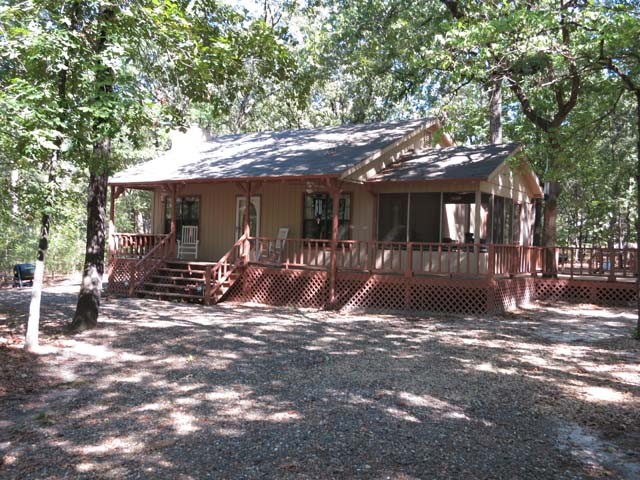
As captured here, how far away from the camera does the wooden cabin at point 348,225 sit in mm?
13039

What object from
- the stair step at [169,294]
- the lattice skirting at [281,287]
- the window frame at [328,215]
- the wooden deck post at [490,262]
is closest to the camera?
the wooden deck post at [490,262]

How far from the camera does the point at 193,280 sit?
14.6 m

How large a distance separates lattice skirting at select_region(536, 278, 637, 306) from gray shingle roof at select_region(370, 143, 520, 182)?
4.20m

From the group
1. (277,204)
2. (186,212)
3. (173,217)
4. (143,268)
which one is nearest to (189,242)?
(186,212)

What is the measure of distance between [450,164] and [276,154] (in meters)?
5.08

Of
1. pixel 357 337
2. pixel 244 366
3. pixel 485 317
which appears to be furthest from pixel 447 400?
pixel 485 317

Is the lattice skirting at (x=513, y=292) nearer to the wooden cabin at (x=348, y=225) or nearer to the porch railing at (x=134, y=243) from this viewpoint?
the wooden cabin at (x=348, y=225)

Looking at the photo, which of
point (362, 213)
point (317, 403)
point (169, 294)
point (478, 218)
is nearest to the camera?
point (317, 403)

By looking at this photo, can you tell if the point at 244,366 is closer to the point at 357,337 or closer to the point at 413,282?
the point at 357,337

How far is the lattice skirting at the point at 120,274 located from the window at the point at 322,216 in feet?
17.2

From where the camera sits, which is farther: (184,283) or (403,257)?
(184,283)

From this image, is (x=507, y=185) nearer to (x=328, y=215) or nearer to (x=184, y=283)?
(x=328, y=215)

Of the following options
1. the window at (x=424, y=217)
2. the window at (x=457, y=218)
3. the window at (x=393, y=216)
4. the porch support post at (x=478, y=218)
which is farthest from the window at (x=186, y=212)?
the porch support post at (x=478, y=218)

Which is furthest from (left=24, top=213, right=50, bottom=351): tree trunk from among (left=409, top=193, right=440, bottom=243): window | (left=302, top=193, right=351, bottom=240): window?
(left=409, top=193, right=440, bottom=243): window
